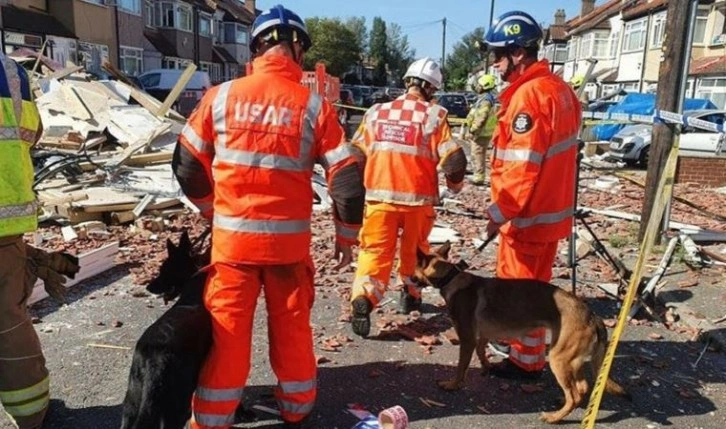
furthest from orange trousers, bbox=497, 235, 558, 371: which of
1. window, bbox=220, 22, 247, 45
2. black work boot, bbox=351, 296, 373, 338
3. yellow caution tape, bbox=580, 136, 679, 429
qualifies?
window, bbox=220, 22, 247, 45

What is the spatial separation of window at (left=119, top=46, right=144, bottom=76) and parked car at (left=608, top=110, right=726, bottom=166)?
2494 cm

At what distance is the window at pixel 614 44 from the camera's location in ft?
137

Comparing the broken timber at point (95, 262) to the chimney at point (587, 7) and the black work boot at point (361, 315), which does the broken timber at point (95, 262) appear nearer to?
the black work boot at point (361, 315)

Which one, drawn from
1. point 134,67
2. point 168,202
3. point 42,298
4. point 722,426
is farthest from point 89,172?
point 134,67

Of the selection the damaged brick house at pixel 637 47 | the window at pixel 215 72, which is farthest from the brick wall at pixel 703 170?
the window at pixel 215 72

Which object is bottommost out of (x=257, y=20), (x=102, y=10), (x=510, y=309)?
(x=510, y=309)

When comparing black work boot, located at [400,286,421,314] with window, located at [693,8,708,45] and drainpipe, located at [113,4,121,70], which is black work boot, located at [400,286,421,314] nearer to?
drainpipe, located at [113,4,121,70]

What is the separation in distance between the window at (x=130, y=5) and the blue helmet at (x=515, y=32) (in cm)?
3190

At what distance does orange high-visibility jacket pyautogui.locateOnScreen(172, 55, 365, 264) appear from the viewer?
2.85 meters

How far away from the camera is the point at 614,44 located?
4244cm

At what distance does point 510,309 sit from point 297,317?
56.2 inches

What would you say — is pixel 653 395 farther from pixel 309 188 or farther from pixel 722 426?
pixel 309 188

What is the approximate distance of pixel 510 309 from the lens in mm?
3729

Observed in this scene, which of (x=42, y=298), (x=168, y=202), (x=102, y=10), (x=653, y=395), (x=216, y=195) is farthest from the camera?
(x=102, y=10)
